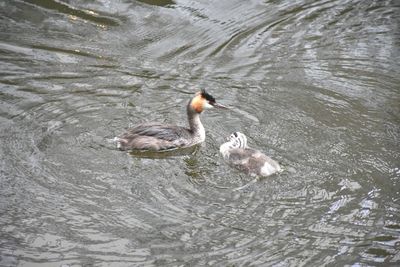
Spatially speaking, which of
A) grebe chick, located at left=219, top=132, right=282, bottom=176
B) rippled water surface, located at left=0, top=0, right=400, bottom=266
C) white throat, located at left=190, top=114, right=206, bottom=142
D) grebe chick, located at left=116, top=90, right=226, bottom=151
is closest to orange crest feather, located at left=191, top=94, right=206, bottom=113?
grebe chick, located at left=116, top=90, right=226, bottom=151

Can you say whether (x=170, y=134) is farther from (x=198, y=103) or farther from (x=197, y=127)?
(x=198, y=103)

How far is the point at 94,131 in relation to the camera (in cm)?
765

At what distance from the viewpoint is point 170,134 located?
295 inches

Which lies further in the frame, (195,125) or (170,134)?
(195,125)

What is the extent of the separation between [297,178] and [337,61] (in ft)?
11.1

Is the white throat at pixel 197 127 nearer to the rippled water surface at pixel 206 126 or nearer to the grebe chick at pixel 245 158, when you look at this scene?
the rippled water surface at pixel 206 126

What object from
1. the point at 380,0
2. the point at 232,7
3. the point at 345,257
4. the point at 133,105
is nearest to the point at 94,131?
the point at 133,105

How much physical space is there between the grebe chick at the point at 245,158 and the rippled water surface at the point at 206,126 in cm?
11

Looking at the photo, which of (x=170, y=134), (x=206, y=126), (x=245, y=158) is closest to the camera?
(x=245, y=158)

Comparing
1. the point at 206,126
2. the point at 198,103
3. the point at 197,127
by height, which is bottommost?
the point at 206,126

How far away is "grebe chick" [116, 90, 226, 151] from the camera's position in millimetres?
7355

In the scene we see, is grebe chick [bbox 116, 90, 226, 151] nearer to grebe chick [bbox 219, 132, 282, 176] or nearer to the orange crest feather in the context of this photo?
the orange crest feather

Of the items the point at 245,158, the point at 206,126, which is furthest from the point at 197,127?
the point at 245,158

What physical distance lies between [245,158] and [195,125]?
1.10 meters
